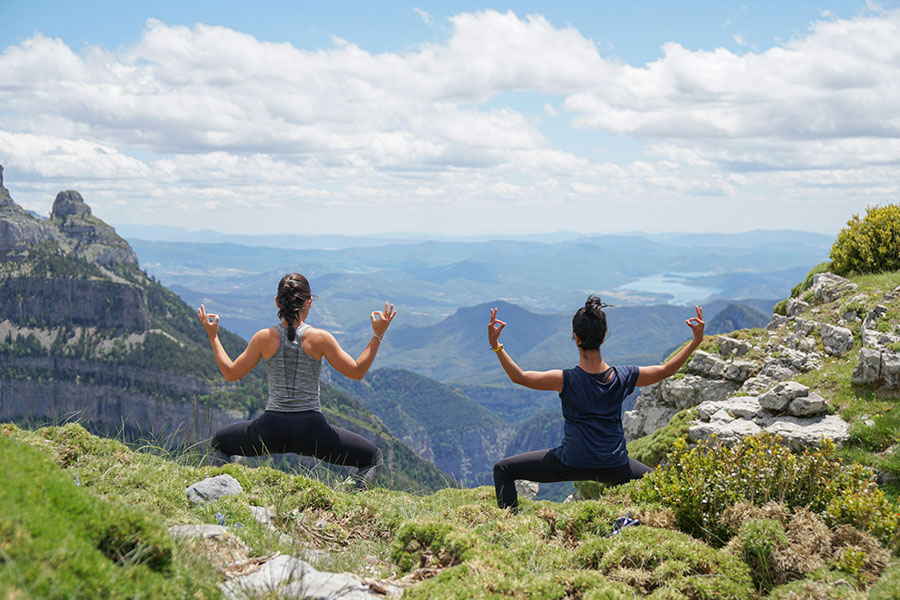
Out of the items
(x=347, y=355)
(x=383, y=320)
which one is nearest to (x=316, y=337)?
(x=347, y=355)

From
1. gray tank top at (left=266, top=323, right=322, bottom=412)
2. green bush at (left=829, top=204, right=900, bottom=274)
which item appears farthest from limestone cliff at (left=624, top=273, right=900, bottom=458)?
gray tank top at (left=266, top=323, right=322, bottom=412)

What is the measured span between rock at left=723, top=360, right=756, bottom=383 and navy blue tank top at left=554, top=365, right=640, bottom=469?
6.07 metres

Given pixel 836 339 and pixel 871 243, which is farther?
pixel 871 243

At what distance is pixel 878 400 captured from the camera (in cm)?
902

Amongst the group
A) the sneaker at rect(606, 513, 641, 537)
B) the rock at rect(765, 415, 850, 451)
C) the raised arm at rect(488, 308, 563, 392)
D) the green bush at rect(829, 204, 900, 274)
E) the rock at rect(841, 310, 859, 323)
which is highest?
the green bush at rect(829, 204, 900, 274)

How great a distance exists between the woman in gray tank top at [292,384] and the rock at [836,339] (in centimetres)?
875

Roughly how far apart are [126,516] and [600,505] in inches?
184

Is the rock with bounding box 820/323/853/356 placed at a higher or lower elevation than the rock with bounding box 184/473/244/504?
higher

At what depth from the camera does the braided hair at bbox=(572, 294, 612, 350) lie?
22.6 feet

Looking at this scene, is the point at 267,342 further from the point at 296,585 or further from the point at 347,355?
the point at 296,585

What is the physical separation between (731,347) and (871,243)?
5.29 metres

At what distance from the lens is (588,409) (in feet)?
23.0

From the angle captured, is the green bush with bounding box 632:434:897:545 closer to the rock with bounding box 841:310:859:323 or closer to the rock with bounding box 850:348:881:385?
the rock with bounding box 850:348:881:385

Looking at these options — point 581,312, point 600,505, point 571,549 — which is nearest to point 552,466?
point 600,505
